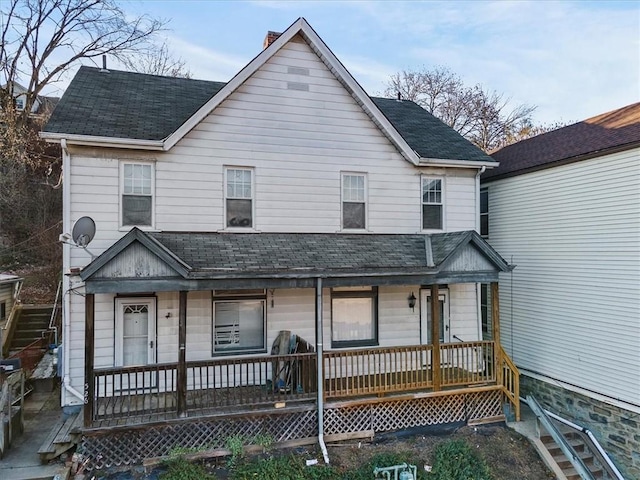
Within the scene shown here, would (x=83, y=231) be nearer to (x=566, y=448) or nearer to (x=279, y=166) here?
(x=279, y=166)

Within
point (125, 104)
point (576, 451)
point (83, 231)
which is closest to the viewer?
point (83, 231)

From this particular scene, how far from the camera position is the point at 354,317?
10219mm

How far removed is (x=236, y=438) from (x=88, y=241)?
15.2 ft

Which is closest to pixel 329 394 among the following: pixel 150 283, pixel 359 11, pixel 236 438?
pixel 236 438

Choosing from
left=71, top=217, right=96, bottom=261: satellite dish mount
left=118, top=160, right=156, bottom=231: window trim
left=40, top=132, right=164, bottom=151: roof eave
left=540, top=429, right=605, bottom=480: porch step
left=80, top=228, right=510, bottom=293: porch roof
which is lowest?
left=540, top=429, right=605, bottom=480: porch step

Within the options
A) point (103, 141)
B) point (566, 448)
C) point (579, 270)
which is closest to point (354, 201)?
point (103, 141)

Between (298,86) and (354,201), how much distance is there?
314cm

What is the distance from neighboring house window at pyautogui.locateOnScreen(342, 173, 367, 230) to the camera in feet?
34.1

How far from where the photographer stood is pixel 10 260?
71.0 feet

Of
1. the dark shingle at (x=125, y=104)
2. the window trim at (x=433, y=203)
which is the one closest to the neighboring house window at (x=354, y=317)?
the window trim at (x=433, y=203)

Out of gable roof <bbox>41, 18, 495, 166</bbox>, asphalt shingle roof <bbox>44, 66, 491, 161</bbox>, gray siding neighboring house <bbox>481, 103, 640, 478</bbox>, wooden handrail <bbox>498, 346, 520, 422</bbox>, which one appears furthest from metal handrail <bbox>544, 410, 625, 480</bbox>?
asphalt shingle roof <bbox>44, 66, 491, 161</bbox>

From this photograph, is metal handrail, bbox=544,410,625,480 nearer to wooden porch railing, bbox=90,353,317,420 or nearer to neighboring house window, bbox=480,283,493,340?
neighboring house window, bbox=480,283,493,340

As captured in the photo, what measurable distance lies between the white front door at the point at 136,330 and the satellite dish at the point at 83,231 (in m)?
1.57

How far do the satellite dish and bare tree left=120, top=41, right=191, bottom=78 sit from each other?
62.2 ft
